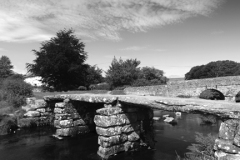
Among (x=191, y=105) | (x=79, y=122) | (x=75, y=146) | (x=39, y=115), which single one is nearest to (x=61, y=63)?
(x=39, y=115)

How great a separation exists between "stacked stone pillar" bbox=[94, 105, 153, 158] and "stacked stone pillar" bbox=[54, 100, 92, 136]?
3.41m

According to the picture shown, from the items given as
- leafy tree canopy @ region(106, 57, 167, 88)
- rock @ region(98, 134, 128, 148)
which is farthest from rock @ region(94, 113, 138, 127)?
leafy tree canopy @ region(106, 57, 167, 88)

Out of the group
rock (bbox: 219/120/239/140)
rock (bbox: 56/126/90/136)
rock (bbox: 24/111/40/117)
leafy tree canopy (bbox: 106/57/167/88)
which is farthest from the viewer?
leafy tree canopy (bbox: 106/57/167/88)

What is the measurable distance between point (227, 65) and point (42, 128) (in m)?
44.0

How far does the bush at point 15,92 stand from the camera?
1449 cm

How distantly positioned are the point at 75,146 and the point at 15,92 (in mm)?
11202

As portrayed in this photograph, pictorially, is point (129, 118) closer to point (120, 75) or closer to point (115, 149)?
point (115, 149)

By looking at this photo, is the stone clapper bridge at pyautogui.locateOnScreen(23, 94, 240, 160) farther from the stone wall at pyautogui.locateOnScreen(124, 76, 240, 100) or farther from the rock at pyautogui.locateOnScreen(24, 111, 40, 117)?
the stone wall at pyautogui.locateOnScreen(124, 76, 240, 100)

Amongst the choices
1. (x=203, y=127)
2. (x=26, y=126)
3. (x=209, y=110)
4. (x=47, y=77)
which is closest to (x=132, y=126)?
(x=209, y=110)

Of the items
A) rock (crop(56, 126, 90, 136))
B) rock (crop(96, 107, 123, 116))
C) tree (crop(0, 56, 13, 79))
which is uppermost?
tree (crop(0, 56, 13, 79))

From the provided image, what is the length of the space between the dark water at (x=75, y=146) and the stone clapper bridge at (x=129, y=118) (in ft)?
1.57

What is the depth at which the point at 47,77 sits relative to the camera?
68.8 feet

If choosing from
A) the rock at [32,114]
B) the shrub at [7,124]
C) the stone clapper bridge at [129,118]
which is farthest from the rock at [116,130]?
the rock at [32,114]

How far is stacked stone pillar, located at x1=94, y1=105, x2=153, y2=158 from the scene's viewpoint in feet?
20.8
